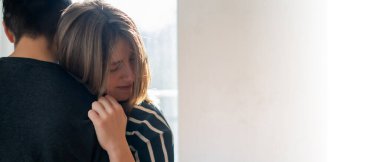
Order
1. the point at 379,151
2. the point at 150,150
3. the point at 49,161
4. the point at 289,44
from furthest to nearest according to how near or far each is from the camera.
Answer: the point at 289,44, the point at 379,151, the point at 150,150, the point at 49,161

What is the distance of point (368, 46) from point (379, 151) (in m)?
0.63

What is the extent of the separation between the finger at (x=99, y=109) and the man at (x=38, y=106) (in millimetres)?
12

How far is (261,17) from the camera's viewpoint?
9.99 feet

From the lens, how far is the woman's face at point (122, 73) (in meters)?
1.08

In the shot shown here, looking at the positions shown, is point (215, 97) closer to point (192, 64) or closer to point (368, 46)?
point (192, 64)

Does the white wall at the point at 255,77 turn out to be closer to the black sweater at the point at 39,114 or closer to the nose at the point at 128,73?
the nose at the point at 128,73

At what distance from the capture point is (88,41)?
101cm

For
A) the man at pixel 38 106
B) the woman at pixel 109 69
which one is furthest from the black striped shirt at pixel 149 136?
the man at pixel 38 106

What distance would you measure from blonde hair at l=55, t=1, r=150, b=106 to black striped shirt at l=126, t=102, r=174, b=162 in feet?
0.35

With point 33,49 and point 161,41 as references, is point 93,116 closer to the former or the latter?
point 33,49

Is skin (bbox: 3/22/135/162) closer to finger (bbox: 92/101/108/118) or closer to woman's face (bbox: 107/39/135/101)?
finger (bbox: 92/101/108/118)

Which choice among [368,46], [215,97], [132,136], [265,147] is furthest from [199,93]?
[132,136]

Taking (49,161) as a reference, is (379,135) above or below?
below

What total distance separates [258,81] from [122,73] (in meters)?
2.02
